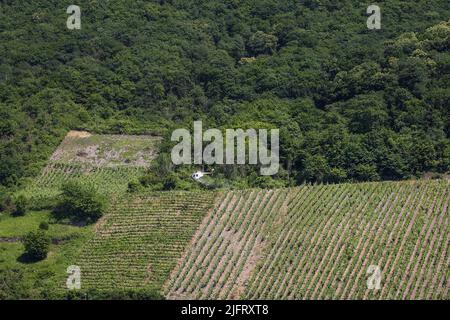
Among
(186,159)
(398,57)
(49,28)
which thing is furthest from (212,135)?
(49,28)

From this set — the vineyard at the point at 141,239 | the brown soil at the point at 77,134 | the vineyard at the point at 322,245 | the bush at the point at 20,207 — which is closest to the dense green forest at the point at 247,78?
the brown soil at the point at 77,134

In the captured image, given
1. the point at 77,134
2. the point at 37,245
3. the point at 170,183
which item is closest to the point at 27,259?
the point at 37,245

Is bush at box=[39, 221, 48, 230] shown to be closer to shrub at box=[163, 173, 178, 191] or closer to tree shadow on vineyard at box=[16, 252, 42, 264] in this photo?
tree shadow on vineyard at box=[16, 252, 42, 264]

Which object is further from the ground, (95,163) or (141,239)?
(141,239)

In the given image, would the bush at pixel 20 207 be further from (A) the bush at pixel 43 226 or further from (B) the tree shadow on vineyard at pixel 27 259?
(B) the tree shadow on vineyard at pixel 27 259

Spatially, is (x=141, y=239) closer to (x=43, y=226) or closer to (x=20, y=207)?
(x=43, y=226)

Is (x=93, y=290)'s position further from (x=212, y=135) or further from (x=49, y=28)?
(x=49, y=28)
